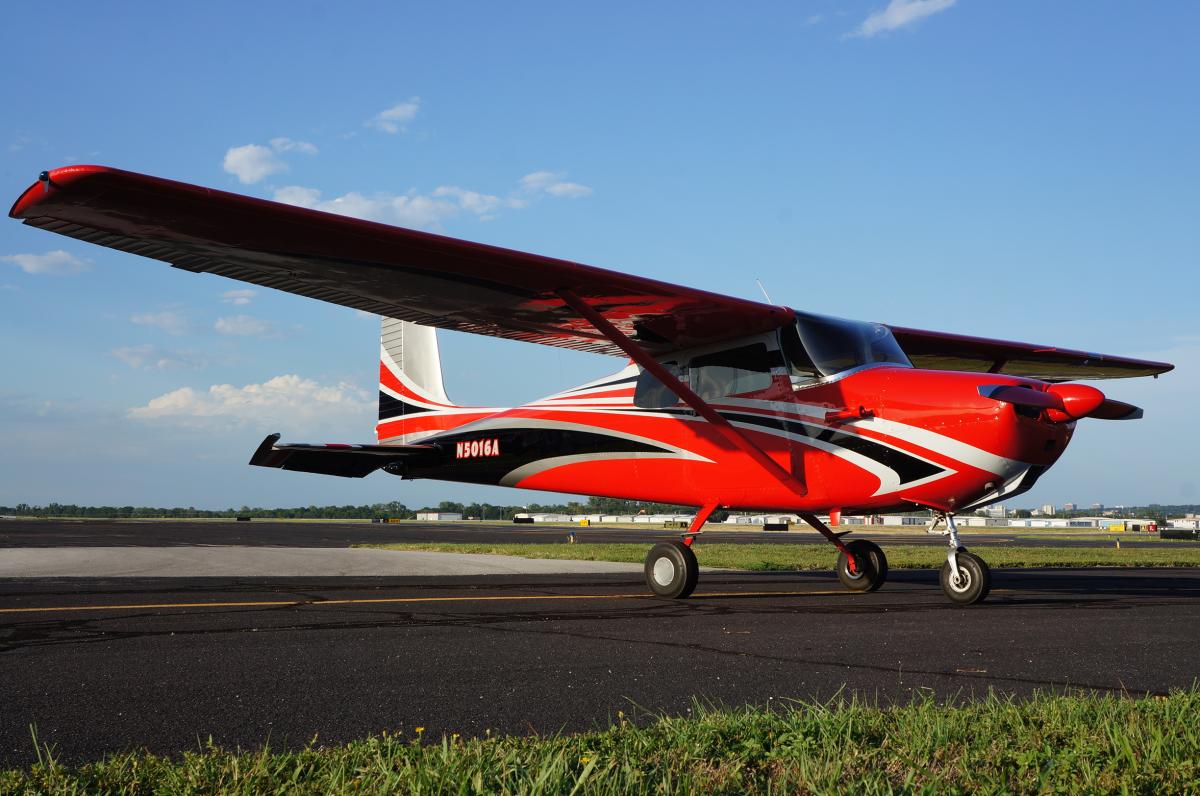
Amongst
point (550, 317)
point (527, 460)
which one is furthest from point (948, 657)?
point (527, 460)

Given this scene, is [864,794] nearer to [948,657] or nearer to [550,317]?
[948,657]

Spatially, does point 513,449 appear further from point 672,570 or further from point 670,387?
point 672,570

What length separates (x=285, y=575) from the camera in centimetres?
1241

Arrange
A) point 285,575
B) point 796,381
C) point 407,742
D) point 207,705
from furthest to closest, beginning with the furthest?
point 285,575, point 796,381, point 207,705, point 407,742

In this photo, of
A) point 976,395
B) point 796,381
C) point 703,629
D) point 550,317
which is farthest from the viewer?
point 550,317

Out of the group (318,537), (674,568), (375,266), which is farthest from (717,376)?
(318,537)

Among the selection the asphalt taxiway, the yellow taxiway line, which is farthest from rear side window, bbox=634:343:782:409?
the asphalt taxiway

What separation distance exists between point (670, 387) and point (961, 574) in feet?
11.5

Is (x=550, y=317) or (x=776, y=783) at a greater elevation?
(x=550, y=317)

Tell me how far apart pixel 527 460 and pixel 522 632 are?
6213 millimetres

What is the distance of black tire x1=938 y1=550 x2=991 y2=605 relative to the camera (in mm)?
9320

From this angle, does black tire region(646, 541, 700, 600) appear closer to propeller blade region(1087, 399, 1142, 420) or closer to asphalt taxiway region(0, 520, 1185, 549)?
propeller blade region(1087, 399, 1142, 420)

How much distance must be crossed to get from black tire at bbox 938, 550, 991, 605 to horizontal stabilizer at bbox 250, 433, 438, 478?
7.52 metres

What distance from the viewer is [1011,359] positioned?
14242 millimetres
